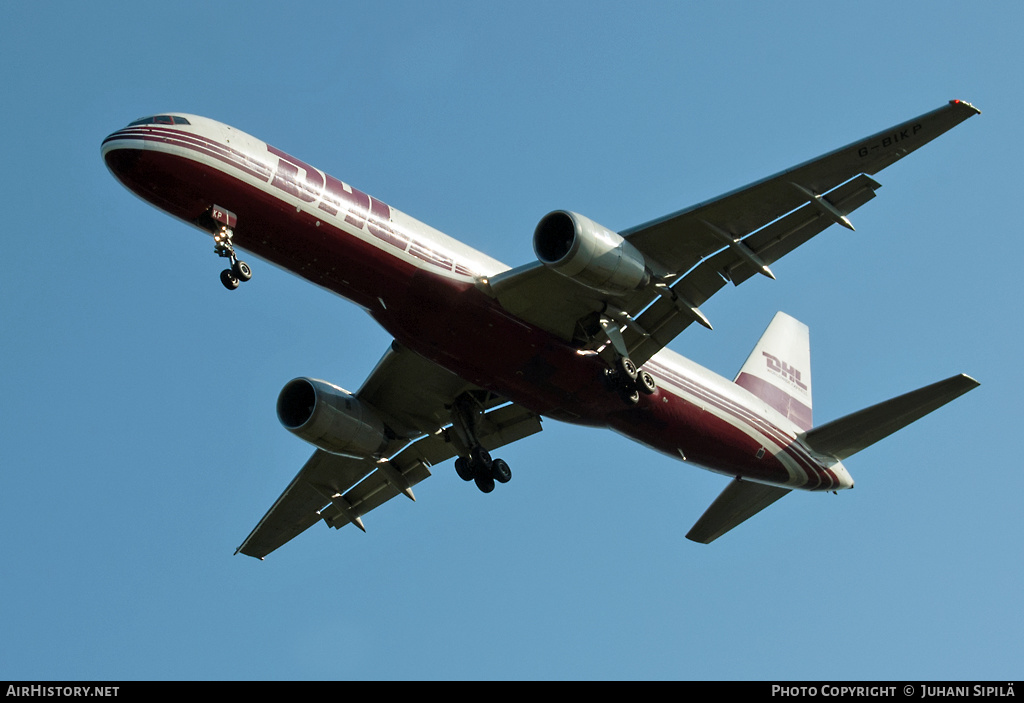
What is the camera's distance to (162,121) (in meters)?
24.5

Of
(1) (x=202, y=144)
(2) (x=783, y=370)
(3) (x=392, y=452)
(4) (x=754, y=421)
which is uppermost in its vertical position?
(2) (x=783, y=370)

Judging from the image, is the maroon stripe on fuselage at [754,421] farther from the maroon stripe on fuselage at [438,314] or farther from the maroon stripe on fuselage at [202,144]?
the maroon stripe on fuselage at [202,144]

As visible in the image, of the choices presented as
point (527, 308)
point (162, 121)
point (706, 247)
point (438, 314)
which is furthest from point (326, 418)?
point (706, 247)

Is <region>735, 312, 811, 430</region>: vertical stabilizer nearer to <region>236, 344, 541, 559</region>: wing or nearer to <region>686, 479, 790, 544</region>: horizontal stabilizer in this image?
<region>686, 479, 790, 544</region>: horizontal stabilizer

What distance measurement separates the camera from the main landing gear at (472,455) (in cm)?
3042

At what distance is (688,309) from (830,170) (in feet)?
15.1

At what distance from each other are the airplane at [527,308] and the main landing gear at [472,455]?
0.04 metres

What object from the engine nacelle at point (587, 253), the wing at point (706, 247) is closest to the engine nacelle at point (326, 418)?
the wing at point (706, 247)

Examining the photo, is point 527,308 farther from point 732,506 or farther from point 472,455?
point 732,506

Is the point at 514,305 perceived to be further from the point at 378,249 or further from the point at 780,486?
the point at 780,486

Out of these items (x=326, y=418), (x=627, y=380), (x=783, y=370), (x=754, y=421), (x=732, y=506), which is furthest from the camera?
(x=783, y=370)

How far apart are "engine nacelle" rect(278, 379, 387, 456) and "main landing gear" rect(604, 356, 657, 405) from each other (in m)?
7.14

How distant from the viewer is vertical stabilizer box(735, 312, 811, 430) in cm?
3447

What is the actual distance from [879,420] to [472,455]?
10808 mm
